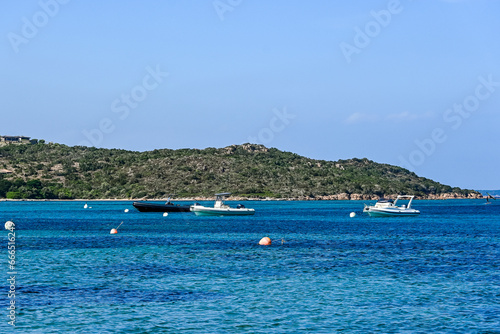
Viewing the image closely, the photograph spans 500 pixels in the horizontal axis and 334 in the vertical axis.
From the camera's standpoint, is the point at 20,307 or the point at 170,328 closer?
the point at 170,328

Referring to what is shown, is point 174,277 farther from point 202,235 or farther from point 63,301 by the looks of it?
point 202,235

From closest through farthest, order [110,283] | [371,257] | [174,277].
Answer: [110,283], [174,277], [371,257]

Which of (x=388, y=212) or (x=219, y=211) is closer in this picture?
(x=388, y=212)

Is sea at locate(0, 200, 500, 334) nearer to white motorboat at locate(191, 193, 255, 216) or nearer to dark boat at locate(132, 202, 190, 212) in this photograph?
white motorboat at locate(191, 193, 255, 216)

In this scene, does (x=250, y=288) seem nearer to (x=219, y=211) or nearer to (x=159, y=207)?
(x=219, y=211)

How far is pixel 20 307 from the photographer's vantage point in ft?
97.5

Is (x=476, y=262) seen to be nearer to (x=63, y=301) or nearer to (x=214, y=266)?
(x=214, y=266)

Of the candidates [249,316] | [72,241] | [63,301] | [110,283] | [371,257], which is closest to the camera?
[249,316]

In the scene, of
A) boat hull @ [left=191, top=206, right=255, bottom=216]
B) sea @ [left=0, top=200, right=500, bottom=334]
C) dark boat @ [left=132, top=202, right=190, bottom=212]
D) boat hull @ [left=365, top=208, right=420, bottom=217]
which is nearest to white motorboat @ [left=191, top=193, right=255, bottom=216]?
A: boat hull @ [left=191, top=206, right=255, bottom=216]

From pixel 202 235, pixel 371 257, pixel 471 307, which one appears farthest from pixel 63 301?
pixel 202 235

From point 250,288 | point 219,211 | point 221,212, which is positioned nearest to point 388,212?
point 221,212

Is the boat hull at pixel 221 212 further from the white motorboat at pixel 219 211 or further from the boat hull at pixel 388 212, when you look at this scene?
the boat hull at pixel 388 212

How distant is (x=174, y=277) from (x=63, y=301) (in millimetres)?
8875

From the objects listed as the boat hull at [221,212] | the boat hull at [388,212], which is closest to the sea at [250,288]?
the boat hull at [388,212]
